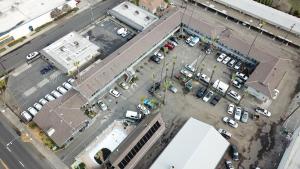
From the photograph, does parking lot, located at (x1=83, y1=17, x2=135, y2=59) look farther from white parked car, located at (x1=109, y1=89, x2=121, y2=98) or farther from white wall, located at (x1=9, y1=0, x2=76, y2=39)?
white parked car, located at (x1=109, y1=89, x2=121, y2=98)

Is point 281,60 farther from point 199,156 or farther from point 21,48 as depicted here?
point 21,48

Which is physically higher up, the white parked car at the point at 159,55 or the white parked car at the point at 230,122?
the white parked car at the point at 159,55

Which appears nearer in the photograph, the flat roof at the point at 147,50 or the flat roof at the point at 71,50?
the flat roof at the point at 147,50

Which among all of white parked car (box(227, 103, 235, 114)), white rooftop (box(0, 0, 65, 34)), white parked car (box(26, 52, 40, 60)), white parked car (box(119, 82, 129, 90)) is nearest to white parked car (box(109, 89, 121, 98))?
white parked car (box(119, 82, 129, 90))

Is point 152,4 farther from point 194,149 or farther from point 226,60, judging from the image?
point 194,149

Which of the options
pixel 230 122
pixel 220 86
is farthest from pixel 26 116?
pixel 220 86

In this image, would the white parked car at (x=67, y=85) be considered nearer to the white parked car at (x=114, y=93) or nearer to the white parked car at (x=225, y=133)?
the white parked car at (x=114, y=93)

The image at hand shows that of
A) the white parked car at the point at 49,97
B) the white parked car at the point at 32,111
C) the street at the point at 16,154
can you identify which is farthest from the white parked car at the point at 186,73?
the street at the point at 16,154
